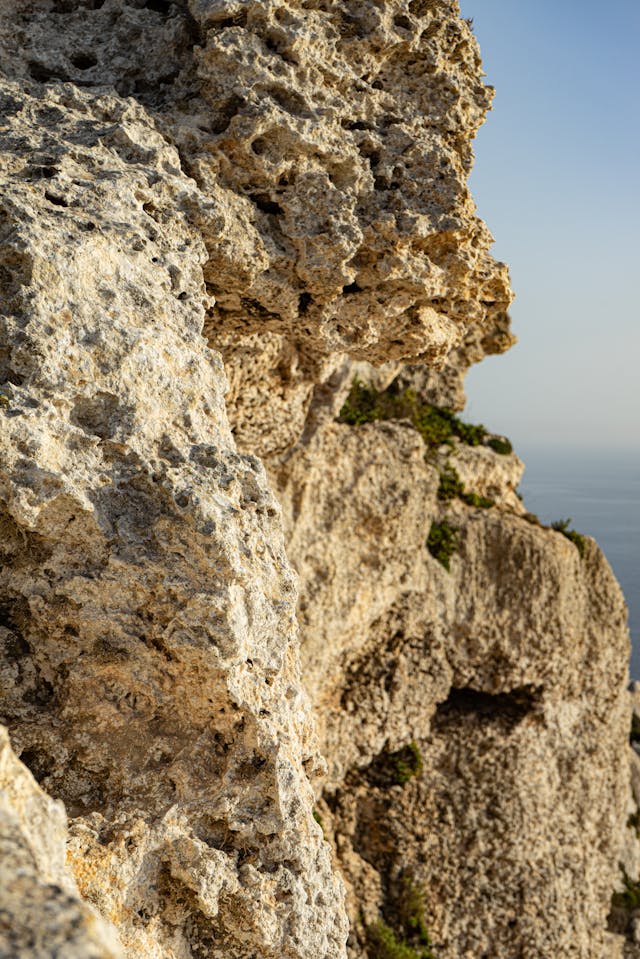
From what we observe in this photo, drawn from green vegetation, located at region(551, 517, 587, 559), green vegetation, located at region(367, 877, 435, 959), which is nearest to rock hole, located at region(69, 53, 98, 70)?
green vegetation, located at region(367, 877, 435, 959)

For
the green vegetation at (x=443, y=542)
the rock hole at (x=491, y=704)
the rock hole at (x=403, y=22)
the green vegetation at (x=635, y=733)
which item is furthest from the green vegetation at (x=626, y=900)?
the rock hole at (x=403, y=22)

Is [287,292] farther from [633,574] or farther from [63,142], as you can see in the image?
[633,574]

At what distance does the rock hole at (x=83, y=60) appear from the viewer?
4.56 meters

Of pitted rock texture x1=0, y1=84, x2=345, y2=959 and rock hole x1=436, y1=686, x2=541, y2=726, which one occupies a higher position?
pitted rock texture x1=0, y1=84, x2=345, y2=959

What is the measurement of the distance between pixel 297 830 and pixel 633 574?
3834cm

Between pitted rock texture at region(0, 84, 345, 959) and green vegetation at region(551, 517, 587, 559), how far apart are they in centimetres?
894

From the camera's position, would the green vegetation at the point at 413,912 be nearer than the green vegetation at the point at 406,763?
Yes

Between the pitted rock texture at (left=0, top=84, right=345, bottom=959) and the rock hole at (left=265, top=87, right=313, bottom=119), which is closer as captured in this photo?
the pitted rock texture at (left=0, top=84, right=345, bottom=959)

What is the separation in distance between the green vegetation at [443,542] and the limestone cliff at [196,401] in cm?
188

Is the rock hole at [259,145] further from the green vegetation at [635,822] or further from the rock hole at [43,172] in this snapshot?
the green vegetation at [635,822]

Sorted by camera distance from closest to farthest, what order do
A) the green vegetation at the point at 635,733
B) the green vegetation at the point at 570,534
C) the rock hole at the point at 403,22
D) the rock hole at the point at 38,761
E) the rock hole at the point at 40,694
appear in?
the rock hole at the point at 38,761 → the rock hole at the point at 40,694 → the rock hole at the point at 403,22 → the green vegetation at the point at 570,534 → the green vegetation at the point at 635,733

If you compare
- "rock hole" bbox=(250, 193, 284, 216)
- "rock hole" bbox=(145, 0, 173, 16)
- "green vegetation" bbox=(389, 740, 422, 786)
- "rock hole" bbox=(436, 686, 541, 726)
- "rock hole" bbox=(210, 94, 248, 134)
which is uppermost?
"rock hole" bbox=(145, 0, 173, 16)

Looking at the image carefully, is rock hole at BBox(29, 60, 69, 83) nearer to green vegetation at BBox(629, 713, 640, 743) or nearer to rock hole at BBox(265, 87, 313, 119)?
rock hole at BBox(265, 87, 313, 119)

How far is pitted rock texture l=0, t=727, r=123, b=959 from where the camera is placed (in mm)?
1541
